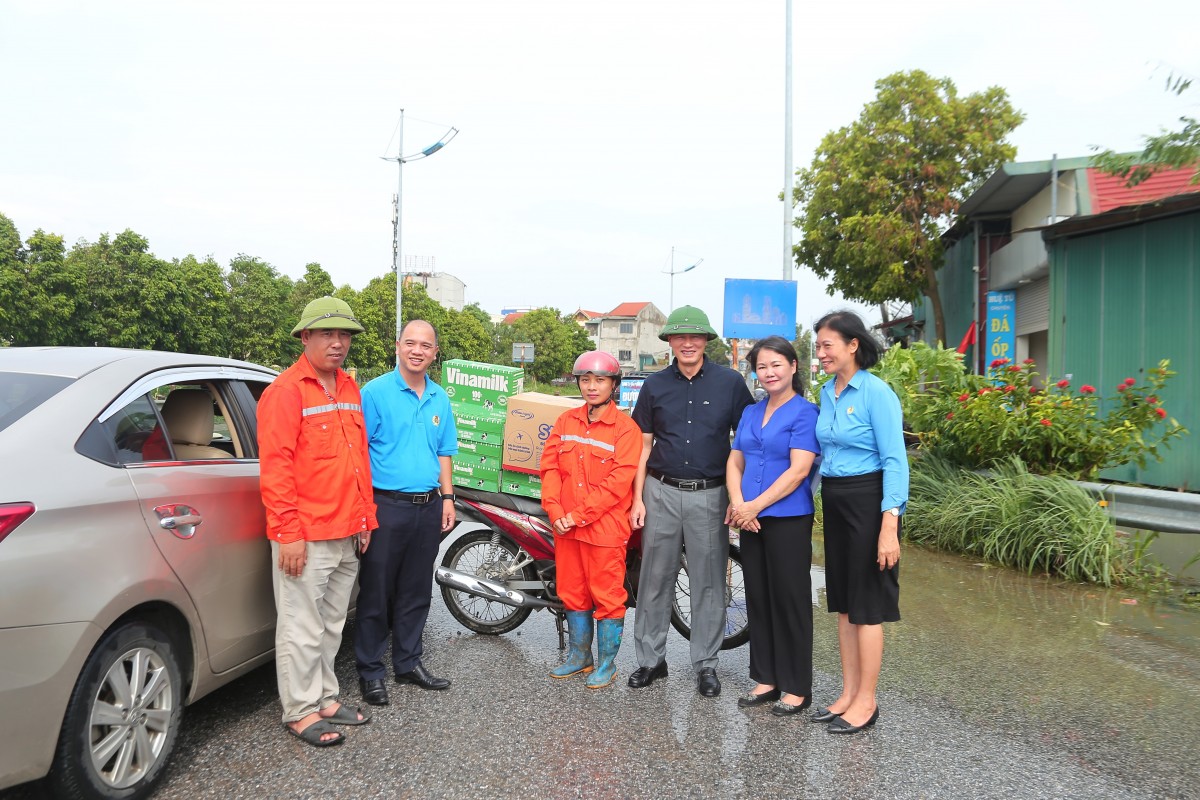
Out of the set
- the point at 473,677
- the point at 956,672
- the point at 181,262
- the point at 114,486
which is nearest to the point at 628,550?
the point at 473,677

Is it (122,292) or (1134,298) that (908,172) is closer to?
(1134,298)

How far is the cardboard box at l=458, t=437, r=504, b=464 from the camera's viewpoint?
4957 millimetres

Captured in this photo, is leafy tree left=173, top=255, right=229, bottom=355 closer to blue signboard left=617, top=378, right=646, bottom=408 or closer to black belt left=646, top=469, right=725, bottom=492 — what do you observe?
blue signboard left=617, top=378, right=646, bottom=408

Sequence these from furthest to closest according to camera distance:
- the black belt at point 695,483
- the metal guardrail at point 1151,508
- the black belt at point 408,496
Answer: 1. the metal guardrail at point 1151,508
2. the black belt at point 695,483
3. the black belt at point 408,496

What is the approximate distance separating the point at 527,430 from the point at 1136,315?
8.51 m

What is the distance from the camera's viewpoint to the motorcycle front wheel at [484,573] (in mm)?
5035

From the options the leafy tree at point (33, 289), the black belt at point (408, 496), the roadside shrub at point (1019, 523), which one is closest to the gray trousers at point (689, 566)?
the black belt at point (408, 496)

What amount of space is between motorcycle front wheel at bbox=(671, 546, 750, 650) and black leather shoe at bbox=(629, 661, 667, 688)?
45cm

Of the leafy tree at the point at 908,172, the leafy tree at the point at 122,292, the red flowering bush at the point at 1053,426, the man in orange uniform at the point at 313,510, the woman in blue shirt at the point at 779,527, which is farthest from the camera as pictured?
the leafy tree at the point at 122,292

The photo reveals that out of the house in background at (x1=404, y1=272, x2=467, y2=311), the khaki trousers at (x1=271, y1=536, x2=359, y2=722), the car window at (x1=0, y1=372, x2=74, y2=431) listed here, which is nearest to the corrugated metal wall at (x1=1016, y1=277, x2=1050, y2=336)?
the khaki trousers at (x1=271, y1=536, x2=359, y2=722)

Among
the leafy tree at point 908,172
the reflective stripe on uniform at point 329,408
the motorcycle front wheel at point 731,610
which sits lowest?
the motorcycle front wheel at point 731,610

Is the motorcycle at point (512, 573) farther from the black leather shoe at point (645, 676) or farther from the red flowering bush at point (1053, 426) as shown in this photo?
the red flowering bush at point (1053, 426)

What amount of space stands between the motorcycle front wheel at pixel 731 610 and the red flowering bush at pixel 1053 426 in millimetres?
3550

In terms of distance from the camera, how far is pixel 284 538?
134 inches
